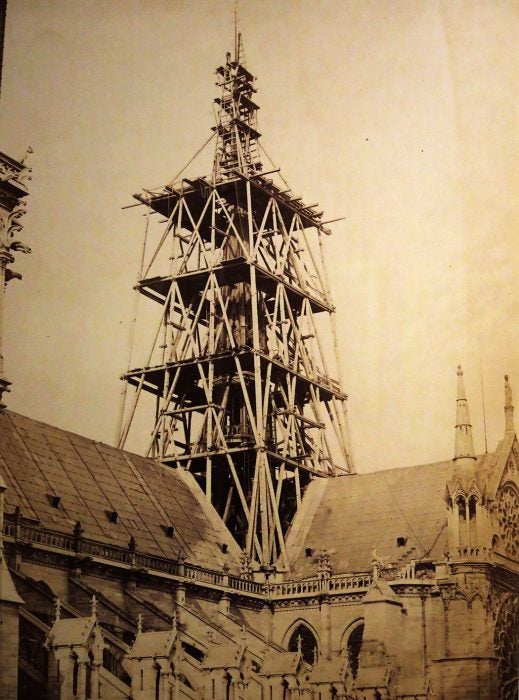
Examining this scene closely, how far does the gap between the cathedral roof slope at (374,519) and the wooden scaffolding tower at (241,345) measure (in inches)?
29.9

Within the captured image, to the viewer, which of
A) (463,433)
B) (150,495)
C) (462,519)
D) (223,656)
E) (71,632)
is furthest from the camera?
(150,495)

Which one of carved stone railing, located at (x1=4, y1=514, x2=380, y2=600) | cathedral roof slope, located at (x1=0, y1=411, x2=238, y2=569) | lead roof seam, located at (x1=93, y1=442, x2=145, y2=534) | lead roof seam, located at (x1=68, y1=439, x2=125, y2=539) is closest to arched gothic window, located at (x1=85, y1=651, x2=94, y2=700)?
carved stone railing, located at (x1=4, y1=514, x2=380, y2=600)

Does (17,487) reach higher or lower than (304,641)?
higher

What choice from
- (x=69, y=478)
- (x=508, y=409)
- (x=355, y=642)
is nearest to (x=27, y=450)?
(x=69, y=478)

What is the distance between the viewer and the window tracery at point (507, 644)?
101 feet

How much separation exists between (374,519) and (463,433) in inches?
222

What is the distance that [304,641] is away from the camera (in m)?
35.6

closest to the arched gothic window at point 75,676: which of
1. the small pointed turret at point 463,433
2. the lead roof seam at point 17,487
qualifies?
the lead roof seam at point 17,487

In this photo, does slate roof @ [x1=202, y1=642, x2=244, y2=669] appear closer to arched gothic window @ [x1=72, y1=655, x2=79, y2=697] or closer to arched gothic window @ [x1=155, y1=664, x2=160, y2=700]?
arched gothic window @ [x1=155, y1=664, x2=160, y2=700]

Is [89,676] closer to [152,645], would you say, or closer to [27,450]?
[152,645]

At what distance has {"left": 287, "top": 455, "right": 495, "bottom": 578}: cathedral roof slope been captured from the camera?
3597cm

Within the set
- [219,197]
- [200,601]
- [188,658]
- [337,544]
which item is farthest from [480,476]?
[219,197]

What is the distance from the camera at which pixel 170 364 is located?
1592 inches

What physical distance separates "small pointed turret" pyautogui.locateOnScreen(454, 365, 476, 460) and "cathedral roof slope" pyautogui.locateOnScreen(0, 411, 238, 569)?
6.90 meters
